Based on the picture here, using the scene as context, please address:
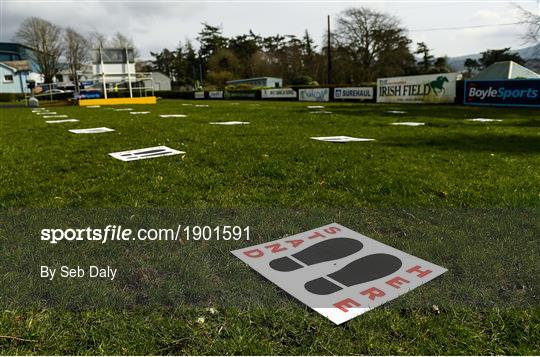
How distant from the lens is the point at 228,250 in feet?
8.81

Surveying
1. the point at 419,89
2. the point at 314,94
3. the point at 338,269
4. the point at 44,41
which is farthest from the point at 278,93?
the point at 44,41

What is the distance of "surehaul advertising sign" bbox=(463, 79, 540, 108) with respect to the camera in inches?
729

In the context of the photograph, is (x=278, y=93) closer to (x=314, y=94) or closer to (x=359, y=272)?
(x=314, y=94)

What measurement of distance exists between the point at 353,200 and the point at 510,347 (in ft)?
6.94

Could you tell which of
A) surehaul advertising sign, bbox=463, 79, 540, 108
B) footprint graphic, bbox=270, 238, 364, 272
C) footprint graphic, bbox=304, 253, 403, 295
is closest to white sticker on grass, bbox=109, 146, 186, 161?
footprint graphic, bbox=270, 238, 364, 272

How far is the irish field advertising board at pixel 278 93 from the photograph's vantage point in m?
34.9

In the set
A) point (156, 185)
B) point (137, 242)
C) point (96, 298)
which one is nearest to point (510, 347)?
point (96, 298)

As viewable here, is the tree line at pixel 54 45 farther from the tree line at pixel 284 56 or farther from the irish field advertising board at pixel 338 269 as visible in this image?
the irish field advertising board at pixel 338 269

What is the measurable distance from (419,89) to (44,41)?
7874 centimetres

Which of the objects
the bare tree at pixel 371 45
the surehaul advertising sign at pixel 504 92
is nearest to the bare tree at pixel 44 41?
the bare tree at pixel 371 45

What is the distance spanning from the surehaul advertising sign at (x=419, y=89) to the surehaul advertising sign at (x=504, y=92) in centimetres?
103

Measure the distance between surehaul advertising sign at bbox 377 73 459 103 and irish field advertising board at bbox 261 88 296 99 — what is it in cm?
1004

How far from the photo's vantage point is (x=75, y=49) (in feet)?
266

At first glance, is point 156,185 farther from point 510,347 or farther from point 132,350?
point 510,347
